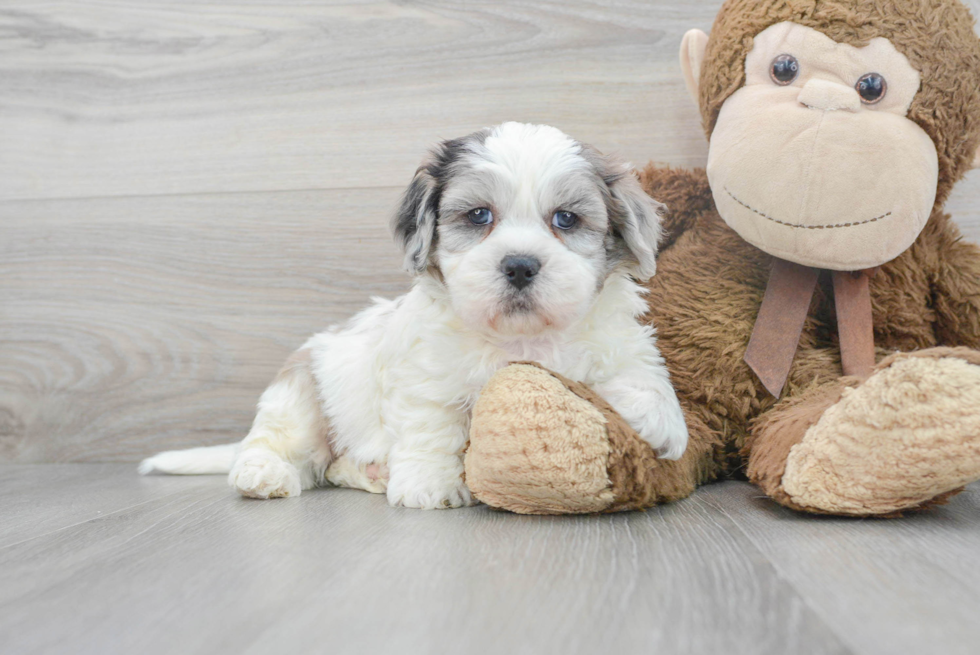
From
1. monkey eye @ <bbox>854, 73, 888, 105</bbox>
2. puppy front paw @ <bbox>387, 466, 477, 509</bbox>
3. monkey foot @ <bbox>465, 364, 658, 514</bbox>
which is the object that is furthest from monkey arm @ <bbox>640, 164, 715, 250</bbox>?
puppy front paw @ <bbox>387, 466, 477, 509</bbox>

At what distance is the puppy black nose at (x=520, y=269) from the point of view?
4.47 ft

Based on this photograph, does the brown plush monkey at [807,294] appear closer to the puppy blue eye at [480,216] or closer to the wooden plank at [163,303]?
the puppy blue eye at [480,216]

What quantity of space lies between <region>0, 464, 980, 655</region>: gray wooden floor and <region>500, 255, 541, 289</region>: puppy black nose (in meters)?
0.43

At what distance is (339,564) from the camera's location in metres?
1.12

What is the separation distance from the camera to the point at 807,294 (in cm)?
169

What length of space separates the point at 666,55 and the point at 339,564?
1653mm

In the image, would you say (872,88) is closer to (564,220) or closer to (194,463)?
(564,220)

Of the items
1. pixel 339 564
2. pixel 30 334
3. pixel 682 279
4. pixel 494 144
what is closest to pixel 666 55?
pixel 682 279

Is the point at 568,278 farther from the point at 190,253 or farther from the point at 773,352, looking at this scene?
the point at 190,253

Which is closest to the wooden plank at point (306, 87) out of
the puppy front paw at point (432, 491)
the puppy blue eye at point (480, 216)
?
the puppy blue eye at point (480, 216)

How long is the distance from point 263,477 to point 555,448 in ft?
2.49

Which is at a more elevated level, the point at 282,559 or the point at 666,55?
the point at 666,55

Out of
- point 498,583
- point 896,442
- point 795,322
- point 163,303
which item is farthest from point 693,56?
point 163,303

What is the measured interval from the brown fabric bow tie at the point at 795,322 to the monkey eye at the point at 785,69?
1.27ft
